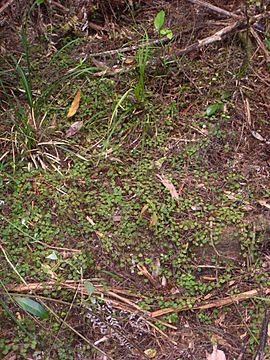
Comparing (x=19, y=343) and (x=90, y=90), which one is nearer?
(x=19, y=343)

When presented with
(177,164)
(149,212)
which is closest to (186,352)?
(149,212)

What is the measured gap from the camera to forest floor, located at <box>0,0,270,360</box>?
2277 millimetres

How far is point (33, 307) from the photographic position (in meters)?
2.21

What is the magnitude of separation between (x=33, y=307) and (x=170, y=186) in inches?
38.8

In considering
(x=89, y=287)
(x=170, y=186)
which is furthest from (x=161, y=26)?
(x=89, y=287)

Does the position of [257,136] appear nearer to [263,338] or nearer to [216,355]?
[263,338]

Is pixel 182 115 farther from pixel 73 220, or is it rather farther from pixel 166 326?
pixel 166 326

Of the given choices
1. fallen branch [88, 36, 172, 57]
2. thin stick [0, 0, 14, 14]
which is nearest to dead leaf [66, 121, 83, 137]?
fallen branch [88, 36, 172, 57]

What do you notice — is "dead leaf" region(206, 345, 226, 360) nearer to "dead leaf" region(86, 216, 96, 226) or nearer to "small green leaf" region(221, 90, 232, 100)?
"dead leaf" region(86, 216, 96, 226)

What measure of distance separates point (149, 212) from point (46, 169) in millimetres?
663

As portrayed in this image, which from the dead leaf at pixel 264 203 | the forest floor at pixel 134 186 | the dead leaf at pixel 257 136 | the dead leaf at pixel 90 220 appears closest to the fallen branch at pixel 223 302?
the forest floor at pixel 134 186

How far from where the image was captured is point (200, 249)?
2496mm

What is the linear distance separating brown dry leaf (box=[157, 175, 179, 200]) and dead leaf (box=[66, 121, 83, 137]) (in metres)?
0.61

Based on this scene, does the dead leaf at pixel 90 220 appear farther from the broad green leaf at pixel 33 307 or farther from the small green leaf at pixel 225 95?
the small green leaf at pixel 225 95
